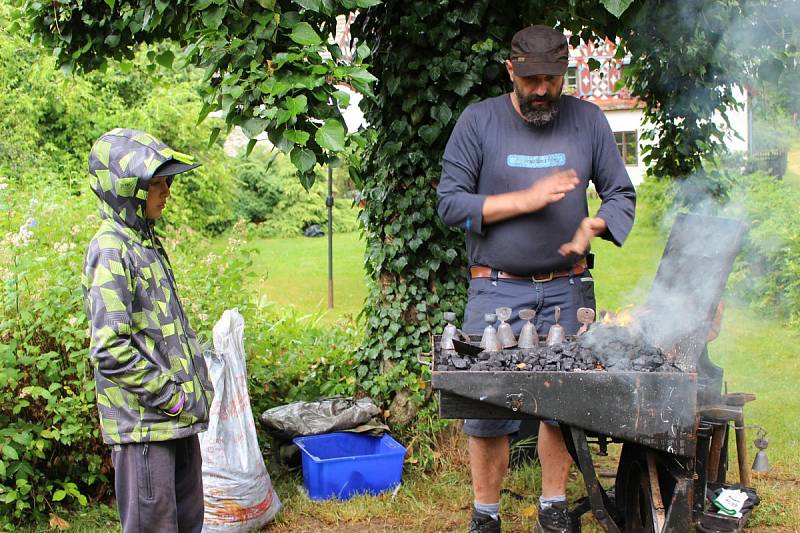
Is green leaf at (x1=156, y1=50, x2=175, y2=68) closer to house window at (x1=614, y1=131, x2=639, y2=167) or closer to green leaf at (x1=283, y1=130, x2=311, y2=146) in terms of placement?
green leaf at (x1=283, y1=130, x2=311, y2=146)

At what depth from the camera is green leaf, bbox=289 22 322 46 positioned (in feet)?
13.3

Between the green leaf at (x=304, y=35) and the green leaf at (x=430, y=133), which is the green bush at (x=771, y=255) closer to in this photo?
the green leaf at (x=430, y=133)

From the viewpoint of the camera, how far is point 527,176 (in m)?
4.14

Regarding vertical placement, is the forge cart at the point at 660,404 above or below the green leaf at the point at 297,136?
below

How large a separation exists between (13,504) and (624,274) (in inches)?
377

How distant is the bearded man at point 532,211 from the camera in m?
4.08

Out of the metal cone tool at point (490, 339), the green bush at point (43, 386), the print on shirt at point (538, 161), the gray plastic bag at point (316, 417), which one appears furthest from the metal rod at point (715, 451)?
the green bush at point (43, 386)

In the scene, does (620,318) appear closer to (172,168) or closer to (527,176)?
(527,176)

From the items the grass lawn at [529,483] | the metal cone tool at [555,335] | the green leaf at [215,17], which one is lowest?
the grass lawn at [529,483]

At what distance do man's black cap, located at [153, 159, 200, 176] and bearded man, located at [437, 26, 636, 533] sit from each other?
4.36 ft

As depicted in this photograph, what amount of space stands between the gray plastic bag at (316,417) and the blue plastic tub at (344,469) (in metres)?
0.06

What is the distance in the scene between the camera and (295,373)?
5852mm

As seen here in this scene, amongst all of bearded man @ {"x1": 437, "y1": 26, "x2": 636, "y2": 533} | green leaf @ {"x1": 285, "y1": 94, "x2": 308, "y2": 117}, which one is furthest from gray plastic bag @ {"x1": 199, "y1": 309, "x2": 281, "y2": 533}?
green leaf @ {"x1": 285, "y1": 94, "x2": 308, "y2": 117}

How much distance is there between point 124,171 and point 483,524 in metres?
2.42
